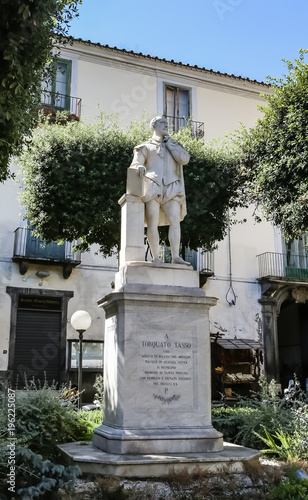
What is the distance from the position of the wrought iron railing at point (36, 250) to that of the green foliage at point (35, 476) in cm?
1370

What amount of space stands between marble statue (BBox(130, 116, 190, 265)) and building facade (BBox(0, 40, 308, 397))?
32.8ft

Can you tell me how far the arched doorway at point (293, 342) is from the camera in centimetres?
2395

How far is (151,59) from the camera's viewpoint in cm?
2123

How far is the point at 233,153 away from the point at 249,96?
9225 millimetres

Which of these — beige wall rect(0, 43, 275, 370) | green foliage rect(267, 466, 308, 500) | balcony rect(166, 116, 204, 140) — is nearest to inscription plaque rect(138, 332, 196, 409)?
green foliage rect(267, 466, 308, 500)

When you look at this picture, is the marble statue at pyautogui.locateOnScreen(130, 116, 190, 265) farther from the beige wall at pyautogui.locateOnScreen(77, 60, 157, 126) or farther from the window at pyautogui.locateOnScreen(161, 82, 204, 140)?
the window at pyautogui.locateOnScreen(161, 82, 204, 140)

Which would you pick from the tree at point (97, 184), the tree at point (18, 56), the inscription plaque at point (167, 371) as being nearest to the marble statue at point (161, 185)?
the inscription plaque at point (167, 371)

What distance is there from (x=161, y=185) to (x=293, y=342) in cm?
1980

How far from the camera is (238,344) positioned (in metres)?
20.4

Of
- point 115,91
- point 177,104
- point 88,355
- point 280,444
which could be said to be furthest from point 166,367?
point 177,104

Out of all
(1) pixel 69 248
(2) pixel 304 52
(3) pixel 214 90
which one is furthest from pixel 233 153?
(3) pixel 214 90

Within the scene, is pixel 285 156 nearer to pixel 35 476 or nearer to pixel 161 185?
pixel 161 185

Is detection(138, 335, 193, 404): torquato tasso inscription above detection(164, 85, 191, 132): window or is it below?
below

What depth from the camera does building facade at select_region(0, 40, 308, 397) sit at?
18.0m
